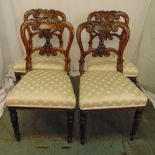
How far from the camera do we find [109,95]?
1539 millimetres

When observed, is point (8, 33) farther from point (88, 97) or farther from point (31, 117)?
point (88, 97)

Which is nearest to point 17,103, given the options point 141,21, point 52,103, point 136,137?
point 52,103

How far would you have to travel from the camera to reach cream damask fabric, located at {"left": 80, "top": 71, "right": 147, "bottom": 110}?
4.99 ft

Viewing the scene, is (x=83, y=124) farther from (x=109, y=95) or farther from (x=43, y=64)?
(x=43, y=64)

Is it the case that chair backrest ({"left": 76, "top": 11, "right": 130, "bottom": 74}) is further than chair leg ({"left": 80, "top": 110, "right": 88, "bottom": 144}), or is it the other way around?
chair backrest ({"left": 76, "top": 11, "right": 130, "bottom": 74})

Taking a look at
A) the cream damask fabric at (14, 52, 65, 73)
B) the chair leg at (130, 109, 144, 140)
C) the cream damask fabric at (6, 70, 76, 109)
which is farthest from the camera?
the cream damask fabric at (14, 52, 65, 73)

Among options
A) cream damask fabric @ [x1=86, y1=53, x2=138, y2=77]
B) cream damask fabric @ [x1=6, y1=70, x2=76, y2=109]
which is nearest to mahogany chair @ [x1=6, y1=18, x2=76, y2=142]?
cream damask fabric @ [x1=6, y1=70, x2=76, y2=109]

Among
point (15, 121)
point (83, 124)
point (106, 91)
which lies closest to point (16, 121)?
point (15, 121)

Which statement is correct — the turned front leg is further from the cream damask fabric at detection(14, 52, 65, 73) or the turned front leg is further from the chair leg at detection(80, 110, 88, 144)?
the cream damask fabric at detection(14, 52, 65, 73)

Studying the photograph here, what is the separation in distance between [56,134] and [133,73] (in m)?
0.83

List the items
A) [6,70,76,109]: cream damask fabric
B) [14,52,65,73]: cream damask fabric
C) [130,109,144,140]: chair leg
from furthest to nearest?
[14,52,65,73]: cream damask fabric
[130,109,144,140]: chair leg
[6,70,76,109]: cream damask fabric

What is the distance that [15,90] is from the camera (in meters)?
1.55

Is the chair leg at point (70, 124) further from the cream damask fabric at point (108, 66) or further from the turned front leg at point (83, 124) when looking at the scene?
the cream damask fabric at point (108, 66)

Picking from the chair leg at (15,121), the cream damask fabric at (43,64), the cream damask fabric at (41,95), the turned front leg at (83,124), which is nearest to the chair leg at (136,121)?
the turned front leg at (83,124)
